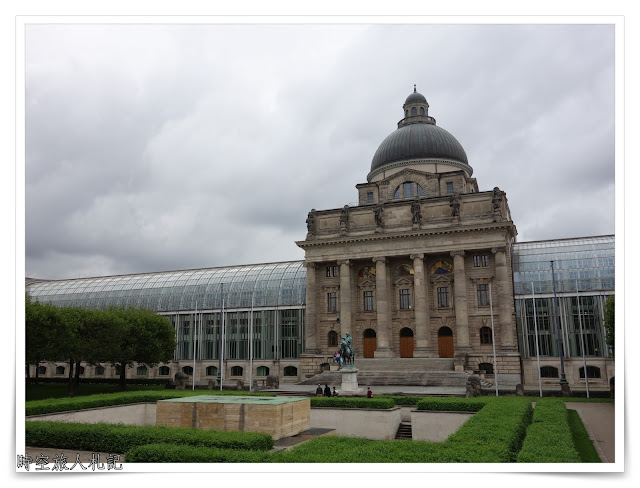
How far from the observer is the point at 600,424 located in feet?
102

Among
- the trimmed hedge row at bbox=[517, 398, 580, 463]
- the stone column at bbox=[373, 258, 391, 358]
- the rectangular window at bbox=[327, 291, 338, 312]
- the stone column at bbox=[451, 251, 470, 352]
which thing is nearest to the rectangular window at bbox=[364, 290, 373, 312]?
the stone column at bbox=[373, 258, 391, 358]

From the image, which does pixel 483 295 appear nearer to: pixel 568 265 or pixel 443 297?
pixel 443 297

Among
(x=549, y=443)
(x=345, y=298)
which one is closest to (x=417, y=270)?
(x=345, y=298)

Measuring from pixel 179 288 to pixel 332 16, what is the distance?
72.9 meters

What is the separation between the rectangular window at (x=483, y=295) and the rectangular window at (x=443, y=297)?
379 cm

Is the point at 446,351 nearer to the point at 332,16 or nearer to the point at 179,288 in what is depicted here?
the point at 179,288

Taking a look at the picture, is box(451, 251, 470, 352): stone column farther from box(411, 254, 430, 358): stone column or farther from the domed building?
box(411, 254, 430, 358): stone column

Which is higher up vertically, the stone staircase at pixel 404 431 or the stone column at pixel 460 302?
the stone column at pixel 460 302

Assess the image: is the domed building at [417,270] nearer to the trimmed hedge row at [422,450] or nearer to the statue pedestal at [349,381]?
the statue pedestal at [349,381]

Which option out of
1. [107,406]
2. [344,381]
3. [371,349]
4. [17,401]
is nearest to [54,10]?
[17,401]

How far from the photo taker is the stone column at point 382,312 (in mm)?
63019

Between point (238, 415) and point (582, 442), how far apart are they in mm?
16705

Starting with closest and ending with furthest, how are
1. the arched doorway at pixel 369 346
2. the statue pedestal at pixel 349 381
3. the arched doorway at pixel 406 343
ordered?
the statue pedestal at pixel 349 381
the arched doorway at pixel 406 343
the arched doorway at pixel 369 346

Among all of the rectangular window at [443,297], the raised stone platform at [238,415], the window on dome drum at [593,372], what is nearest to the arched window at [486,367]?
A: the rectangular window at [443,297]
